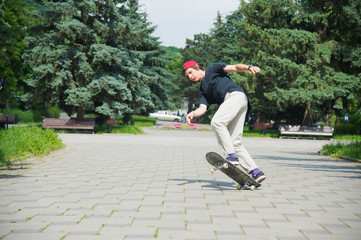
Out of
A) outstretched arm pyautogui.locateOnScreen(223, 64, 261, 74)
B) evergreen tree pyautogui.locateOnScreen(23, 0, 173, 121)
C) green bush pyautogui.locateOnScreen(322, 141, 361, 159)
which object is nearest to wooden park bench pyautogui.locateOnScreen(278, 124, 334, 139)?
evergreen tree pyautogui.locateOnScreen(23, 0, 173, 121)

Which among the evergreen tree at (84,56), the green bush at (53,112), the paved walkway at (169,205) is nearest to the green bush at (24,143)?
the paved walkway at (169,205)

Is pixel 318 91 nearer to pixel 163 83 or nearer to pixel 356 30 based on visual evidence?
pixel 356 30

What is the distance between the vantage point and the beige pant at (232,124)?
493 centimetres

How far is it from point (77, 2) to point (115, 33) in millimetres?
2937

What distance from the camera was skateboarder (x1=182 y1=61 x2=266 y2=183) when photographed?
194 inches

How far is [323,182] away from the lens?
6.15m

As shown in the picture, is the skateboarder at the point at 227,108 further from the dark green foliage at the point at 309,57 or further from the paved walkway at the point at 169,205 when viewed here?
the dark green foliage at the point at 309,57

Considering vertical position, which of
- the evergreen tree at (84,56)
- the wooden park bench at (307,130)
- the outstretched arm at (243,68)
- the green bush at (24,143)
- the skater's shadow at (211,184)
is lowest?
the skater's shadow at (211,184)

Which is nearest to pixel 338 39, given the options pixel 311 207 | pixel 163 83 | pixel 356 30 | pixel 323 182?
pixel 356 30

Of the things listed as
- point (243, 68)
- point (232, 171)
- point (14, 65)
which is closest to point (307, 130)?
point (232, 171)

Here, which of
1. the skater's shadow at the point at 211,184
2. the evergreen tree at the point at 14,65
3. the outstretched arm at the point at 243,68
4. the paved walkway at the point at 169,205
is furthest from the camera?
the evergreen tree at the point at 14,65

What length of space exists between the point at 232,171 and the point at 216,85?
1.30 m

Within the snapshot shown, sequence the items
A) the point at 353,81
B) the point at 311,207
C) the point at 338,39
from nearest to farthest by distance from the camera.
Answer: the point at 311,207 → the point at 353,81 → the point at 338,39

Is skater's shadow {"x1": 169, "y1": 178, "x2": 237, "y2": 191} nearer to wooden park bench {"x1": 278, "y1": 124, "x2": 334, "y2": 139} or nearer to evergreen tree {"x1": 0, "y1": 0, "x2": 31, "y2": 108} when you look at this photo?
wooden park bench {"x1": 278, "y1": 124, "x2": 334, "y2": 139}
